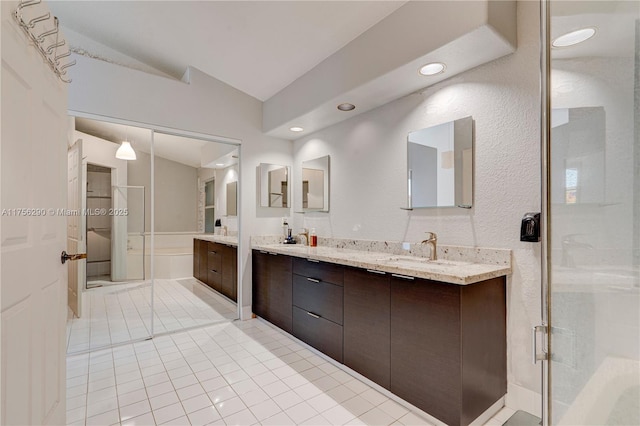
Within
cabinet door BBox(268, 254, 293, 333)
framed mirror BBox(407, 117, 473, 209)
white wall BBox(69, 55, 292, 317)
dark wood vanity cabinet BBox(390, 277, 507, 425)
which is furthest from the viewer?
cabinet door BBox(268, 254, 293, 333)

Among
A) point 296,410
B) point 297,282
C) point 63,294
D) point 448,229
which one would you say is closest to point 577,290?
point 448,229

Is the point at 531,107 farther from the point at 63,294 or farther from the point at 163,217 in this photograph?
the point at 163,217

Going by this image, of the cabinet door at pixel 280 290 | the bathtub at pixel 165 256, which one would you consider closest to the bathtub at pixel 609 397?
the cabinet door at pixel 280 290

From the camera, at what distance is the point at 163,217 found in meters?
3.28

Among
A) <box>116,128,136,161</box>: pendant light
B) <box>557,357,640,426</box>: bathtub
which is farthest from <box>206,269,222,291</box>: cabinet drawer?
<box>557,357,640,426</box>: bathtub

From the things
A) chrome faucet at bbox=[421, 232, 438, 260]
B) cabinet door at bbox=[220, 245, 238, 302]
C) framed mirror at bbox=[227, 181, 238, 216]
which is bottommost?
cabinet door at bbox=[220, 245, 238, 302]

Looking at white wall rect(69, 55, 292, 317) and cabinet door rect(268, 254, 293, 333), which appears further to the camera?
cabinet door rect(268, 254, 293, 333)

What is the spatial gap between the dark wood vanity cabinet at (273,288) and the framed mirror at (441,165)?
1.41 meters

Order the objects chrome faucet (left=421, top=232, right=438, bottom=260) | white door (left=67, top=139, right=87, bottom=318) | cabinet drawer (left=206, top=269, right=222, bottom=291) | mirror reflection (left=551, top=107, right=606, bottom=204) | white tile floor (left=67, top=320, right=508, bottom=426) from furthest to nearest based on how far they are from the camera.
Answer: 1. cabinet drawer (left=206, top=269, right=222, bottom=291)
2. white door (left=67, top=139, right=87, bottom=318)
3. chrome faucet (left=421, top=232, right=438, bottom=260)
4. white tile floor (left=67, top=320, right=508, bottom=426)
5. mirror reflection (left=551, top=107, right=606, bottom=204)

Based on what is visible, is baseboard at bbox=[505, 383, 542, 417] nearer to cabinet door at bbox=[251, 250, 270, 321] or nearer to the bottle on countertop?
the bottle on countertop

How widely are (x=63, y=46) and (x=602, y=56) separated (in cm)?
235

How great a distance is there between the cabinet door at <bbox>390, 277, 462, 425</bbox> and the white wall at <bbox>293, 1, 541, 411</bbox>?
60 cm

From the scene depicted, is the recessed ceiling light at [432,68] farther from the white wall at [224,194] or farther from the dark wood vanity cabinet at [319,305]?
the white wall at [224,194]

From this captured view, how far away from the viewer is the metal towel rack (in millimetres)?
1067
